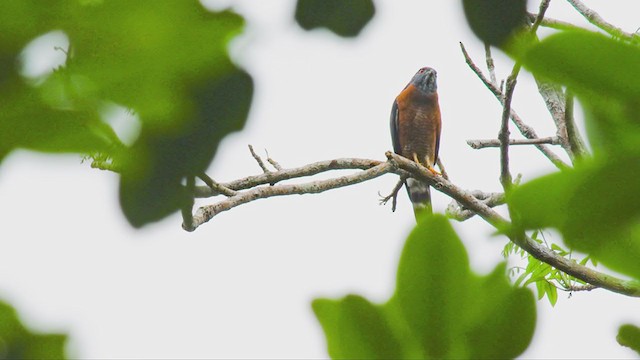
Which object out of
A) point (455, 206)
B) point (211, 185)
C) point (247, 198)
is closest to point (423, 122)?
point (455, 206)

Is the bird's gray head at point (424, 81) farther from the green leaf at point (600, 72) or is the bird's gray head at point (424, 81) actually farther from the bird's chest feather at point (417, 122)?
the green leaf at point (600, 72)

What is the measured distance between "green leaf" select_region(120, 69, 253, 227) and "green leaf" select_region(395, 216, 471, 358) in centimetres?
6

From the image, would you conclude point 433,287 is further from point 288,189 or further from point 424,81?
point 424,81

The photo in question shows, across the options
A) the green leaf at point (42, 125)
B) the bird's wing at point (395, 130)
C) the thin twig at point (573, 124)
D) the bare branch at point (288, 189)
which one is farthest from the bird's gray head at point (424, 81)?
the green leaf at point (42, 125)

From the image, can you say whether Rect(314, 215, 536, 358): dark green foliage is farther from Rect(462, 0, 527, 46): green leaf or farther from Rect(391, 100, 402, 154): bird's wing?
Rect(391, 100, 402, 154): bird's wing

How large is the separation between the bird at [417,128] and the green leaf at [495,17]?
14.6ft

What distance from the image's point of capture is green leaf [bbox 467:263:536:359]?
199 mm

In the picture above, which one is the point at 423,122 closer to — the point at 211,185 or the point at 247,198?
the point at 247,198

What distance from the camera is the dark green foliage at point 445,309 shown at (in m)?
0.20

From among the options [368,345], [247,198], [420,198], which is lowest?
[420,198]

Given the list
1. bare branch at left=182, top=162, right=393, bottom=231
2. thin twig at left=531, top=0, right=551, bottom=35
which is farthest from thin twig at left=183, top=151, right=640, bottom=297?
thin twig at left=531, top=0, right=551, bottom=35

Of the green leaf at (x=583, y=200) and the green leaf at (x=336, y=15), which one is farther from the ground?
the green leaf at (x=336, y=15)

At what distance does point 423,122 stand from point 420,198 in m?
0.56

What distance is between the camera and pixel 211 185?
22cm
